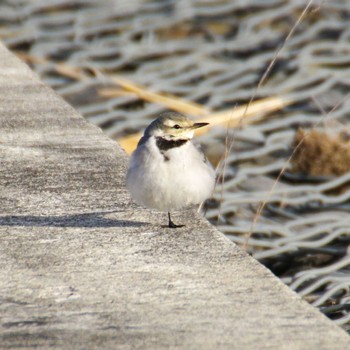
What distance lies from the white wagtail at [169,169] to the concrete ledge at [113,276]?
139mm

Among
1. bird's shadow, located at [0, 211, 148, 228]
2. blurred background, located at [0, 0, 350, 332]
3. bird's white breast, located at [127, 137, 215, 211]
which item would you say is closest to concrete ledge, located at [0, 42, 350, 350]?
bird's shadow, located at [0, 211, 148, 228]

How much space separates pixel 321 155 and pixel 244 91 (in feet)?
4.63

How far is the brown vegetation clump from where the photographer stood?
6203 millimetres

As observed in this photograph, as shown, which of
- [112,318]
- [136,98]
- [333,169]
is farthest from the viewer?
[136,98]

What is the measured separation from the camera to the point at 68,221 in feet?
12.7

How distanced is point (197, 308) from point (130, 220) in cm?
90

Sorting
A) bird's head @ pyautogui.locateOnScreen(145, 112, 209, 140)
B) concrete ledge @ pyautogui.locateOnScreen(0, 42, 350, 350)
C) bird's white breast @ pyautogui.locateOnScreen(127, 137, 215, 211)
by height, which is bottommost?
concrete ledge @ pyautogui.locateOnScreen(0, 42, 350, 350)

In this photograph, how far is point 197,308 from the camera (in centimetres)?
310

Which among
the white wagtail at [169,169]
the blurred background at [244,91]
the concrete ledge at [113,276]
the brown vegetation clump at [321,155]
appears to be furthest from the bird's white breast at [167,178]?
the brown vegetation clump at [321,155]

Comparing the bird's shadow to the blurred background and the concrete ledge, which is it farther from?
the blurred background

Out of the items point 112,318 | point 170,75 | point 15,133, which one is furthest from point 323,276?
point 170,75

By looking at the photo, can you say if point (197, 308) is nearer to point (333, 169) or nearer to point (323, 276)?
point (323, 276)

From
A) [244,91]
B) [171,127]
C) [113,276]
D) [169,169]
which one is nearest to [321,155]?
[244,91]

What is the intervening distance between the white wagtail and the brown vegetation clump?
2.38 metres
